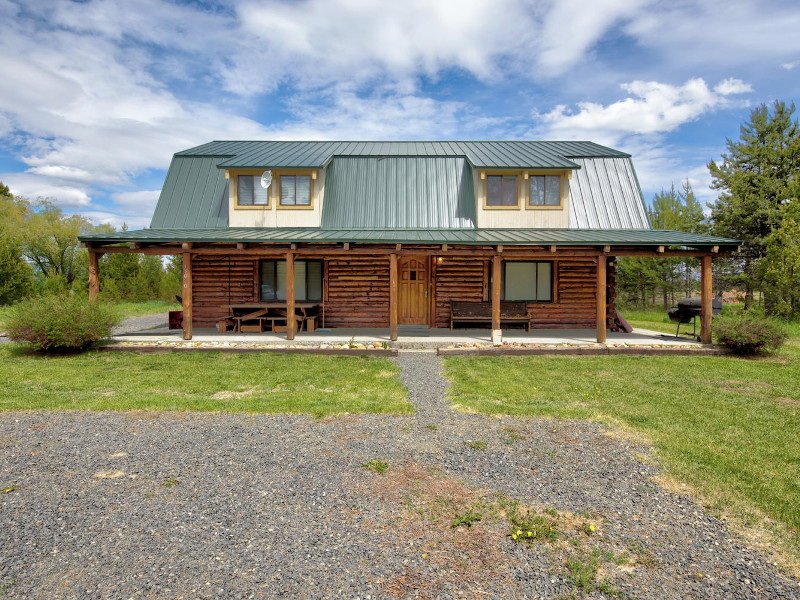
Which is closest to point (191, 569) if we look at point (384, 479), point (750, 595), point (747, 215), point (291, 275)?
point (384, 479)

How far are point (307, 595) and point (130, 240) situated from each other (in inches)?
450

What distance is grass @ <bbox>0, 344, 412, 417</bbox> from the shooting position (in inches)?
260

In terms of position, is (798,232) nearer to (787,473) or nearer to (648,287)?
(648,287)

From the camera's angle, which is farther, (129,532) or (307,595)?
(129,532)

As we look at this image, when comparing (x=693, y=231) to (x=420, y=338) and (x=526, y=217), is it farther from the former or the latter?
(x=420, y=338)

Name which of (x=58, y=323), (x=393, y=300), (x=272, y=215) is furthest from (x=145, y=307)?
(x=393, y=300)

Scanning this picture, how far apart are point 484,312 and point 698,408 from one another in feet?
25.6

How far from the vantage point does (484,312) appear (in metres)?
14.1

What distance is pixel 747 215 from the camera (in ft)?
73.8

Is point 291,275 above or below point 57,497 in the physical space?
above

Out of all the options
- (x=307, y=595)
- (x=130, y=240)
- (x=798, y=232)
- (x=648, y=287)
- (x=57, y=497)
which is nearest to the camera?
(x=307, y=595)

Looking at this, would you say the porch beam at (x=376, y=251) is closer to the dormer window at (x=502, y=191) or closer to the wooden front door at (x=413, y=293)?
the dormer window at (x=502, y=191)

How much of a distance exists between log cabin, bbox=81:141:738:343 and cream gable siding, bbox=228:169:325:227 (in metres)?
0.03

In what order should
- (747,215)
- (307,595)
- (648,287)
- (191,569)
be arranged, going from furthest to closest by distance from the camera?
(648,287), (747,215), (191,569), (307,595)
